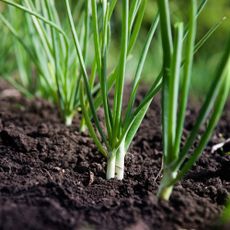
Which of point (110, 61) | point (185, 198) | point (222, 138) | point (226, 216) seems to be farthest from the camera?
point (110, 61)

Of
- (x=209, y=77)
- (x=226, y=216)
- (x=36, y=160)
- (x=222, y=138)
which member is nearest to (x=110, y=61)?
(x=209, y=77)

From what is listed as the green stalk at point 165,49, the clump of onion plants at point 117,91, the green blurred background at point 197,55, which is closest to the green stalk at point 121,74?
the clump of onion plants at point 117,91

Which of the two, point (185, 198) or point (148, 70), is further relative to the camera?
point (148, 70)

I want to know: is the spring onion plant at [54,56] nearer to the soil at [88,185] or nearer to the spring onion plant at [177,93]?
the soil at [88,185]

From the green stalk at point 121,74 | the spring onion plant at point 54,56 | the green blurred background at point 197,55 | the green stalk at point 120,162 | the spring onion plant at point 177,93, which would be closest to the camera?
the spring onion plant at point 177,93

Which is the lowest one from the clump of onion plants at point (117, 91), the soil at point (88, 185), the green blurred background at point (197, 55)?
the soil at point (88, 185)

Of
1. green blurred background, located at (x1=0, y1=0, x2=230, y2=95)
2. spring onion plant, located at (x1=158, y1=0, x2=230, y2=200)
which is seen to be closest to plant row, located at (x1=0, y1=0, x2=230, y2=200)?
spring onion plant, located at (x1=158, y1=0, x2=230, y2=200)

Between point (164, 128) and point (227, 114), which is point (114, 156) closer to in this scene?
point (164, 128)
